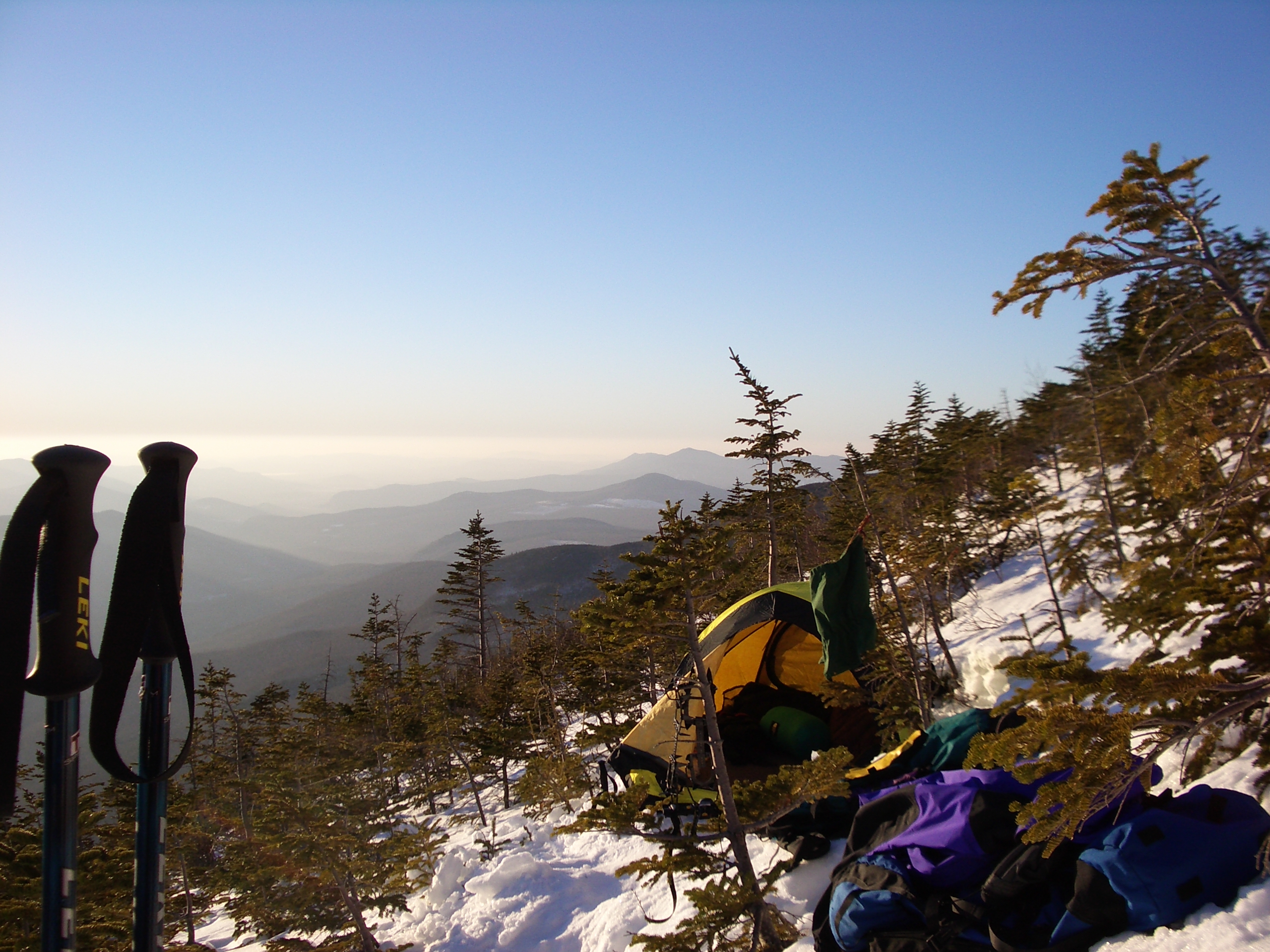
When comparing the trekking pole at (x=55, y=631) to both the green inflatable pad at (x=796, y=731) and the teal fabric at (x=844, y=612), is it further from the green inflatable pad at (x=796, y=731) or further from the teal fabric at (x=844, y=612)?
the green inflatable pad at (x=796, y=731)

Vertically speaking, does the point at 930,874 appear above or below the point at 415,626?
above

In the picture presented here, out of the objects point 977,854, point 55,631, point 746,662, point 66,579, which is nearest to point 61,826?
point 55,631

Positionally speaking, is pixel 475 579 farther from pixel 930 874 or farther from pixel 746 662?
pixel 930 874

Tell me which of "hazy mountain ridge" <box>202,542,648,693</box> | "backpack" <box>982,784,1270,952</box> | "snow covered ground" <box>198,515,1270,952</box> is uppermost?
"backpack" <box>982,784,1270,952</box>

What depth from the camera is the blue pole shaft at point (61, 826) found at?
1521 millimetres

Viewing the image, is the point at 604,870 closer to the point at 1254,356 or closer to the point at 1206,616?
the point at 1206,616

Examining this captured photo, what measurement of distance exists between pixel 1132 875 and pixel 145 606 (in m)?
5.41

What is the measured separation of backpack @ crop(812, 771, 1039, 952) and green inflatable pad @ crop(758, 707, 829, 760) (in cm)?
515

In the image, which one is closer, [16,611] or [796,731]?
[16,611]

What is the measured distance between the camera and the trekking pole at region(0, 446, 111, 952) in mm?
1425

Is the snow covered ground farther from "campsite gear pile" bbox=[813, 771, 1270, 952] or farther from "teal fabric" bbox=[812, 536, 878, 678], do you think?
"teal fabric" bbox=[812, 536, 878, 678]

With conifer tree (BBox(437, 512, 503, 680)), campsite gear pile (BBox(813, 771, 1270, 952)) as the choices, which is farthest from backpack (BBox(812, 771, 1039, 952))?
conifer tree (BBox(437, 512, 503, 680))

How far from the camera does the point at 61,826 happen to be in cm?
160

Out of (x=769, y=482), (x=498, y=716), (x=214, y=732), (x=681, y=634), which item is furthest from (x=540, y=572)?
(x=681, y=634)
